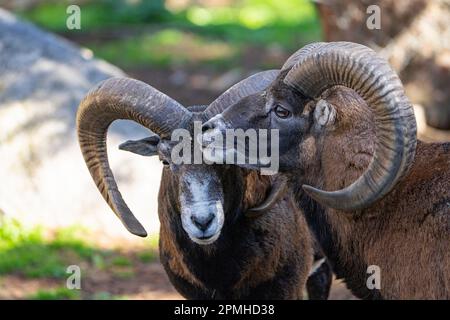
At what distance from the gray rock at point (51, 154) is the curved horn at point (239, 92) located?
165 inches

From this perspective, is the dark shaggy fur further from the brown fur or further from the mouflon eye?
the brown fur

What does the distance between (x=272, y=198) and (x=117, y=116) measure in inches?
60.1

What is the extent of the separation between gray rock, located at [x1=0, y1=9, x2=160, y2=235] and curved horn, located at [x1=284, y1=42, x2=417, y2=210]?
522 centimetres

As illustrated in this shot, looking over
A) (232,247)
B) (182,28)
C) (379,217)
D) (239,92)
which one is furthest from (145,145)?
(182,28)

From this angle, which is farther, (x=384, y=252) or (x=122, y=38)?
(x=122, y=38)

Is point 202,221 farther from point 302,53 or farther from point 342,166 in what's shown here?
point 302,53

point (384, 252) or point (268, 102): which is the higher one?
point (268, 102)

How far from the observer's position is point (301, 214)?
28.0 ft

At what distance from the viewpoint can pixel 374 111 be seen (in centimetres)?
712

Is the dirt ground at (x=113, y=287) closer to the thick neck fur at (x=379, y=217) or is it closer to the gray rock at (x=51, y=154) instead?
the gray rock at (x=51, y=154)

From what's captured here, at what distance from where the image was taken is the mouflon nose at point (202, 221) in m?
7.73

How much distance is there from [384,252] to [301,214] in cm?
127
